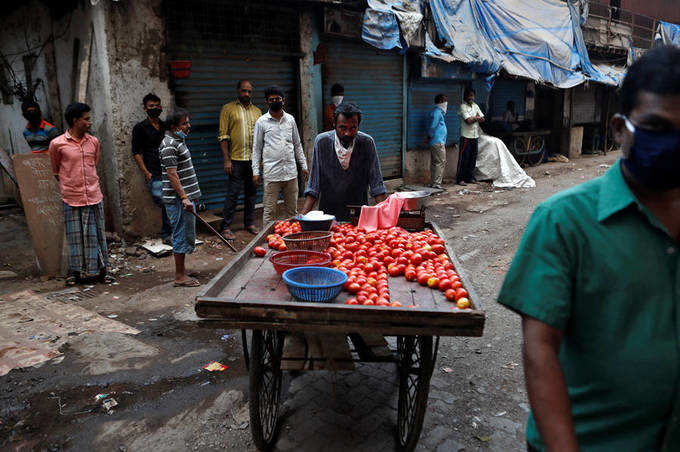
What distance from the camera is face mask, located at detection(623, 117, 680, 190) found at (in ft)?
3.78

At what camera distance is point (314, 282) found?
8.77 ft

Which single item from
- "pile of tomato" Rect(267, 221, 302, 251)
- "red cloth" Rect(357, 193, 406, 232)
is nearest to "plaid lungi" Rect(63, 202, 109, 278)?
"pile of tomato" Rect(267, 221, 302, 251)

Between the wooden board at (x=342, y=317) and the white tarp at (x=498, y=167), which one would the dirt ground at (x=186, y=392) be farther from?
the white tarp at (x=498, y=167)

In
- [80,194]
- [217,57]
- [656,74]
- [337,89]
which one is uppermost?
[217,57]

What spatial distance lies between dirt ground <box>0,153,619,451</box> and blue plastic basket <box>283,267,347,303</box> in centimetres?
44

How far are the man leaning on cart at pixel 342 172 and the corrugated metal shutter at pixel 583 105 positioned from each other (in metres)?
16.7

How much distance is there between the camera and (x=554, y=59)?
14.9 meters

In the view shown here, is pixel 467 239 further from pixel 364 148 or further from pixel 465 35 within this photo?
pixel 465 35

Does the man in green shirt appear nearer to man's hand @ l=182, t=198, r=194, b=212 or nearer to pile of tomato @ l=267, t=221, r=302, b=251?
pile of tomato @ l=267, t=221, r=302, b=251

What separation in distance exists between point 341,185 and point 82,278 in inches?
141

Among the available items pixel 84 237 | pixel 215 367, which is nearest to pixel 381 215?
pixel 215 367

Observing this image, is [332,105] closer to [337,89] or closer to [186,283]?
[337,89]

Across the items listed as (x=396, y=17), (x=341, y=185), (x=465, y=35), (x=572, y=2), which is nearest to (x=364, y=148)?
(x=341, y=185)

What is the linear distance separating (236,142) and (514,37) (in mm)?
9863
